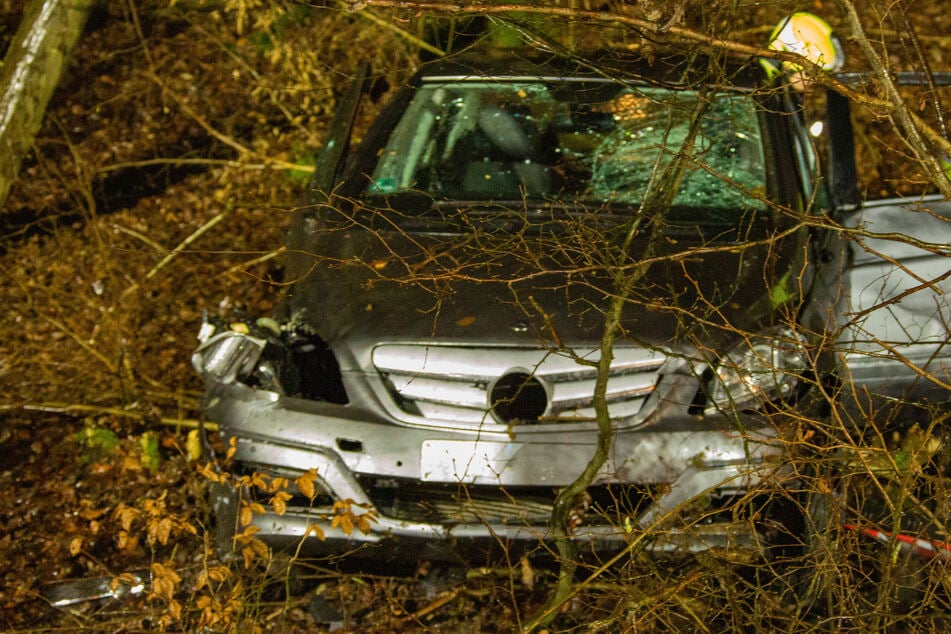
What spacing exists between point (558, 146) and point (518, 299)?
1195mm

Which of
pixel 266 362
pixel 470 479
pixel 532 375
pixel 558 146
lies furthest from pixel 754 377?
pixel 266 362

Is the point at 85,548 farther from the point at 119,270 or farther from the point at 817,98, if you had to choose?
the point at 817,98

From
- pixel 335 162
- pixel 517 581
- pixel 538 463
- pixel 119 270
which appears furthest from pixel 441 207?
pixel 119 270

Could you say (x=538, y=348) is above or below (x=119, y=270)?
above

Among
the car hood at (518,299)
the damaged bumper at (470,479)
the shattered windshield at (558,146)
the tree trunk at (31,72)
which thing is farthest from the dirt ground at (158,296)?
the car hood at (518,299)

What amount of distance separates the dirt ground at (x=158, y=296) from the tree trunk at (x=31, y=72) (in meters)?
0.28

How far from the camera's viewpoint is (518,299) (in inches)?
130

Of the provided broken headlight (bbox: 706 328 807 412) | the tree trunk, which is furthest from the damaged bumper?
the tree trunk

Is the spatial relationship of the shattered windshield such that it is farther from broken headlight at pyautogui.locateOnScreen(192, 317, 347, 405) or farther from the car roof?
broken headlight at pyautogui.locateOnScreen(192, 317, 347, 405)

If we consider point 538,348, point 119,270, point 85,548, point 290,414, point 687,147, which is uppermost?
point 687,147

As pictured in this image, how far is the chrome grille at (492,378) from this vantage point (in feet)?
10.6

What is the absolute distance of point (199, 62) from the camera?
931cm

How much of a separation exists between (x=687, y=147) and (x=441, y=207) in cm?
138

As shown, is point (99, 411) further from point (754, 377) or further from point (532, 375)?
point (754, 377)
